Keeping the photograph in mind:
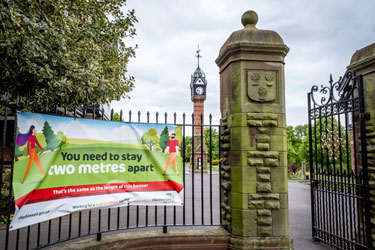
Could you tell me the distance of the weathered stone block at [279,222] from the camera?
4.48 m

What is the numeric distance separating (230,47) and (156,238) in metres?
3.58

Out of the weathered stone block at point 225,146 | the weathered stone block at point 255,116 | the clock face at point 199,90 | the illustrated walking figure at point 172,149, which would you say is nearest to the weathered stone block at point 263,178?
the weathered stone block at point 225,146

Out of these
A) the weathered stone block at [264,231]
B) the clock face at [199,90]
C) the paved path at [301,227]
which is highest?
the clock face at [199,90]

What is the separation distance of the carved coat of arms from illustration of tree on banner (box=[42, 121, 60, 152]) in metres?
3.21

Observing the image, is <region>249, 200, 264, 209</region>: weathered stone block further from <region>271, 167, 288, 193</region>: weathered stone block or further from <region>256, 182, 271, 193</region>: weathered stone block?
<region>271, 167, 288, 193</region>: weathered stone block

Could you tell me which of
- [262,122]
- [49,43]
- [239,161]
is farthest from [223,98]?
[49,43]

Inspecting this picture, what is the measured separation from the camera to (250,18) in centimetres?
501

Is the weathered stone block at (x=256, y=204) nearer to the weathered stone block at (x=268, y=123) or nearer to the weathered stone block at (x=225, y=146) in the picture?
the weathered stone block at (x=225, y=146)

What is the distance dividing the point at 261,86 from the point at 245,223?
2.41m

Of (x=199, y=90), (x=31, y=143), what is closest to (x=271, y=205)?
(x=31, y=143)

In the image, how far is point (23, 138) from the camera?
3.36 m

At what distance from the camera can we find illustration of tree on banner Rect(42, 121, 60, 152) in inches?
140

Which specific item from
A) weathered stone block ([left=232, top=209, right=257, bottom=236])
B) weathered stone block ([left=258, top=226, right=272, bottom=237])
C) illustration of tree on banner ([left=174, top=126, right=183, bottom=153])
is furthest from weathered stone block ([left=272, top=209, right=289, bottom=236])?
illustration of tree on banner ([left=174, top=126, right=183, bottom=153])

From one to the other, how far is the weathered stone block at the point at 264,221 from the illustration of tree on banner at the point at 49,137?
3.44 metres
